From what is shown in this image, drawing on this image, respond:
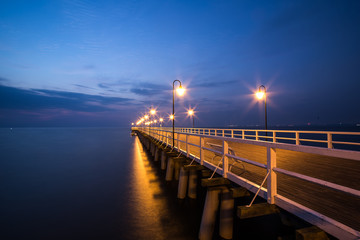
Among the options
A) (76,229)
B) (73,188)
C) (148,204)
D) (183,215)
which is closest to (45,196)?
(73,188)

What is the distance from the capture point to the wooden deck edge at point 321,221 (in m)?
2.61

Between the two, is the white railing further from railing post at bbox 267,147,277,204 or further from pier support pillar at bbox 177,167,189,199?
pier support pillar at bbox 177,167,189,199

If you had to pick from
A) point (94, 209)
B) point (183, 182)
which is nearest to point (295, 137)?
point (183, 182)

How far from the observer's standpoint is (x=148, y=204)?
460 inches

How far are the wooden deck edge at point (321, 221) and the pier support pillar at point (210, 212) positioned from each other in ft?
7.55

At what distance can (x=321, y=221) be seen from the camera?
2.97m

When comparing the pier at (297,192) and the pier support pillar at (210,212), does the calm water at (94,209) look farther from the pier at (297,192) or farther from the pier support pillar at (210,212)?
the pier at (297,192)

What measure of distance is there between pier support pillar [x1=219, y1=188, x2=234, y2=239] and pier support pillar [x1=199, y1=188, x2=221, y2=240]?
24 centimetres

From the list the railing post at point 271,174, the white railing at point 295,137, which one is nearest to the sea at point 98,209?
the railing post at point 271,174

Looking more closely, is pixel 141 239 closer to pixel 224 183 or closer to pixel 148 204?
pixel 148 204

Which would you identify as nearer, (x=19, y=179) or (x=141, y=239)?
(x=141, y=239)

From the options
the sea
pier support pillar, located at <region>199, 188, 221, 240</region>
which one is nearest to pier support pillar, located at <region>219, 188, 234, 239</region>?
pier support pillar, located at <region>199, 188, 221, 240</region>

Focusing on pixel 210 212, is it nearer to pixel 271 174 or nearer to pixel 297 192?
pixel 297 192

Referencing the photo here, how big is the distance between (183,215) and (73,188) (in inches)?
399
